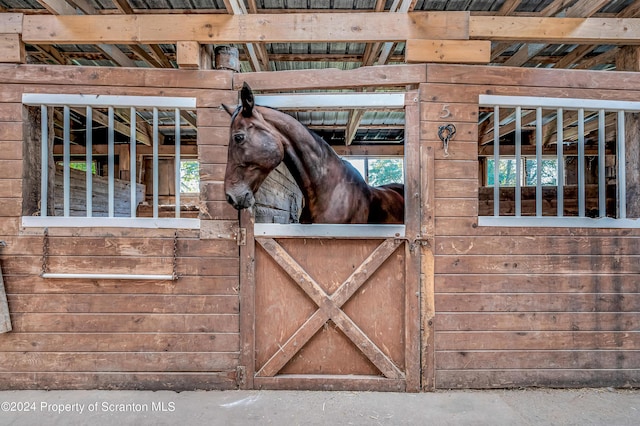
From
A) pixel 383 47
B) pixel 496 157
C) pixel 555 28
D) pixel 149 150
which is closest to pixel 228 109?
pixel 383 47

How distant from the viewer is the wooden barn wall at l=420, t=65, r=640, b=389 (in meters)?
1.86

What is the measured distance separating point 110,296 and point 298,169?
52.9 inches

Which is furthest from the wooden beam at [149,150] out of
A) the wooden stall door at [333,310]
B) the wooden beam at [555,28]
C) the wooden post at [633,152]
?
the wooden post at [633,152]

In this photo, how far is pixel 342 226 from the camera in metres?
1.89

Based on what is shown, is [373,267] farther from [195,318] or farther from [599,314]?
[599,314]

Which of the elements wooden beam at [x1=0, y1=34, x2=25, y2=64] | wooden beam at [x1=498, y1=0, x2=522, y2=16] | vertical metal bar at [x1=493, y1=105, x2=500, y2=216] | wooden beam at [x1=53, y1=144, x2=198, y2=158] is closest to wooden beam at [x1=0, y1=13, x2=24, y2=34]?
wooden beam at [x1=0, y1=34, x2=25, y2=64]

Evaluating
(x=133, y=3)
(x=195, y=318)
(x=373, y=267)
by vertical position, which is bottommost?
(x=195, y=318)

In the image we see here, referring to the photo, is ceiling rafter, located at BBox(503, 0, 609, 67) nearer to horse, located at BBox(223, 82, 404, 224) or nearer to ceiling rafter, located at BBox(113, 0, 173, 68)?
horse, located at BBox(223, 82, 404, 224)

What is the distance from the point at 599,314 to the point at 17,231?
3468mm

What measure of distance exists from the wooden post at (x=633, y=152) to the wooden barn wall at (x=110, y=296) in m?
2.45

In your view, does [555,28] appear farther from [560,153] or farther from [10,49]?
[10,49]

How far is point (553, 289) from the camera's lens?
74.7 inches

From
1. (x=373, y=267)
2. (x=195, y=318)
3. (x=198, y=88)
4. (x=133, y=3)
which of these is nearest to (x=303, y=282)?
(x=373, y=267)

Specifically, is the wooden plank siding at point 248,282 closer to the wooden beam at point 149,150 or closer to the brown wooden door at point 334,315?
the brown wooden door at point 334,315
